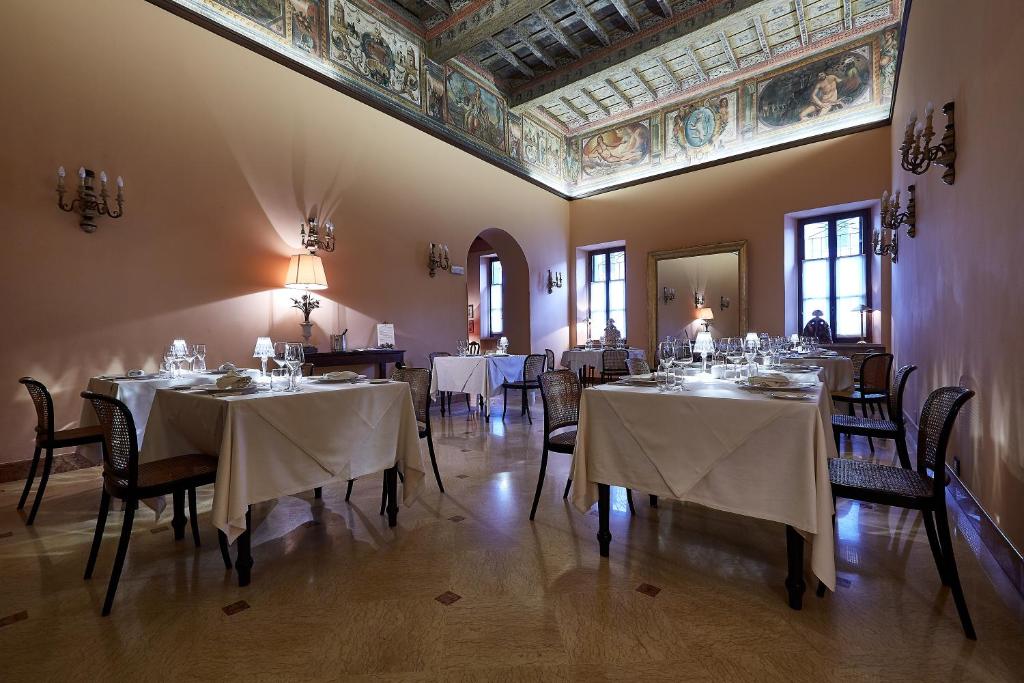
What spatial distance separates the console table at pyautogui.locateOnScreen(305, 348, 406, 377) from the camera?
226 inches

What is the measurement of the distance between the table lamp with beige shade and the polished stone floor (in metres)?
3.04

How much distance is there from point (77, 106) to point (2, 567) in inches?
151

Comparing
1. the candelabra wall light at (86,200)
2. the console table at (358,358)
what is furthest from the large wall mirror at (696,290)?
the candelabra wall light at (86,200)

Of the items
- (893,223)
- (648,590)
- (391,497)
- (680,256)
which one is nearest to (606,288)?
(680,256)

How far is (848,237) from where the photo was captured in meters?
8.58

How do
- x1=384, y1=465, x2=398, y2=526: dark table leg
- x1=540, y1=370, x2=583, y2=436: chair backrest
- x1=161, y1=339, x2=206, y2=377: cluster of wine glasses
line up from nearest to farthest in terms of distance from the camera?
x1=384, y1=465, x2=398, y2=526: dark table leg → x1=540, y1=370, x2=583, y2=436: chair backrest → x1=161, y1=339, x2=206, y2=377: cluster of wine glasses

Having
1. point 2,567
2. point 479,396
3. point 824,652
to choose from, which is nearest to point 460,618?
point 824,652

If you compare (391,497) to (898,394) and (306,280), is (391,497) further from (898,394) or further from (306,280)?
(306,280)

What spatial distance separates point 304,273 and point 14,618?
4100 millimetres

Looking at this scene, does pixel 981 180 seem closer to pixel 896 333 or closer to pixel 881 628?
pixel 881 628

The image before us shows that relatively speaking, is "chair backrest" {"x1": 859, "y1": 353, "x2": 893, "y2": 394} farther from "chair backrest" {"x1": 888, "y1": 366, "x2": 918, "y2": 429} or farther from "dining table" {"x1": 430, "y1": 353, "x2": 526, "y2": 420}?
"dining table" {"x1": 430, "y1": 353, "x2": 526, "y2": 420}

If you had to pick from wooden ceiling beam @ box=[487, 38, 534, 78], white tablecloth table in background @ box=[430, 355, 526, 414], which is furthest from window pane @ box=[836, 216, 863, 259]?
white tablecloth table in background @ box=[430, 355, 526, 414]

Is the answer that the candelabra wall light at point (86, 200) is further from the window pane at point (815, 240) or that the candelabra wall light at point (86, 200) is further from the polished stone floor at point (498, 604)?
the window pane at point (815, 240)

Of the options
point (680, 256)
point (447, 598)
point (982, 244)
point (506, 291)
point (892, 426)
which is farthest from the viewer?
point (506, 291)
